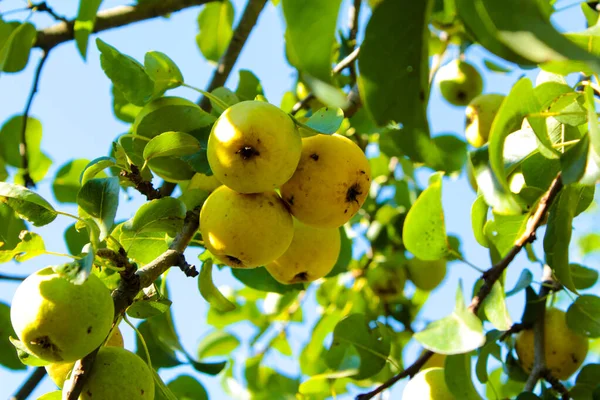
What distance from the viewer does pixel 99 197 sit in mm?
1552

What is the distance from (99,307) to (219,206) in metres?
0.40

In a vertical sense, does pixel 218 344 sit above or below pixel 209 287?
below

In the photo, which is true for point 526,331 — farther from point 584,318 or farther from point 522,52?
point 522,52

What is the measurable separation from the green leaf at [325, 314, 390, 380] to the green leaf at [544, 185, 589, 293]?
630 millimetres

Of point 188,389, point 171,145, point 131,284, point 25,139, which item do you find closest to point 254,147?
point 171,145

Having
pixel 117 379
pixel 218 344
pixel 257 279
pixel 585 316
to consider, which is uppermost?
pixel 117 379

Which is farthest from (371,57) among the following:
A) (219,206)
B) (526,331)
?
(526,331)

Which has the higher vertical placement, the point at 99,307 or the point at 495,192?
the point at 495,192

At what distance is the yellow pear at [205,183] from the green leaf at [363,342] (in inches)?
23.8

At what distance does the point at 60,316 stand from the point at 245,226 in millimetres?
465

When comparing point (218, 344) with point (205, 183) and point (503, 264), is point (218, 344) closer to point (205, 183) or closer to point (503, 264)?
point (205, 183)

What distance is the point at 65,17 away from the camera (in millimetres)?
3041

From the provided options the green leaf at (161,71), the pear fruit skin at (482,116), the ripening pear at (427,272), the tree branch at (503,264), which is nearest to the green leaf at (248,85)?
the green leaf at (161,71)

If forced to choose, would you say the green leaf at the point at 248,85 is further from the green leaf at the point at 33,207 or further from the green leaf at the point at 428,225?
the green leaf at the point at 33,207
